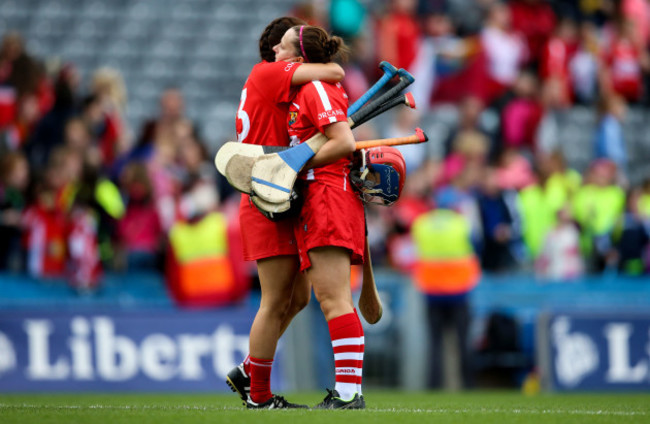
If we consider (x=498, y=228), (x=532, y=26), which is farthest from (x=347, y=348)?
(x=532, y=26)

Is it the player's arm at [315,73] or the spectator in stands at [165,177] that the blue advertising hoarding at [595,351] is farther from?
the player's arm at [315,73]

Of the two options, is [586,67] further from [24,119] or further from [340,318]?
[340,318]

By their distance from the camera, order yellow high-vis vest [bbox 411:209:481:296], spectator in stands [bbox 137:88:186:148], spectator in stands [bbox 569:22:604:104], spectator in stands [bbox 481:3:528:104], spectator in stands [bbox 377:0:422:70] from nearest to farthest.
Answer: yellow high-vis vest [bbox 411:209:481:296] → spectator in stands [bbox 137:88:186:148] → spectator in stands [bbox 377:0:422:70] → spectator in stands [bbox 481:3:528:104] → spectator in stands [bbox 569:22:604:104]

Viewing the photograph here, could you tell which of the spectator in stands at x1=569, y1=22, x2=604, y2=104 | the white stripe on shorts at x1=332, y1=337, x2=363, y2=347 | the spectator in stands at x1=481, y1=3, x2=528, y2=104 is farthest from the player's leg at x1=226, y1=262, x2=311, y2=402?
the spectator in stands at x1=569, y1=22, x2=604, y2=104

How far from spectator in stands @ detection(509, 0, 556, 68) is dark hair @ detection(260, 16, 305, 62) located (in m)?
11.8

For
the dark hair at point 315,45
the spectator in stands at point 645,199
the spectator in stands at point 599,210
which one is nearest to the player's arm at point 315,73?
the dark hair at point 315,45

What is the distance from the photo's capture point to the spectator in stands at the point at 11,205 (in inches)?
487

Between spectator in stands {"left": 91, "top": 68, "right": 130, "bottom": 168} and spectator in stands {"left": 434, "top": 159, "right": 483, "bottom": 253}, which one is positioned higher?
spectator in stands {"left": 91, "top": 68, "right": 130, "bottom": 168}

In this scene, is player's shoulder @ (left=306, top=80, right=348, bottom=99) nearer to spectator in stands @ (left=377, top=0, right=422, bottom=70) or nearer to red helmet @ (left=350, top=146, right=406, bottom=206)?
red helmet @ (left=350, top=146, right=406, bottom=206)

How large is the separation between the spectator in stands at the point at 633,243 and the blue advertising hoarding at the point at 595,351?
1798 mm

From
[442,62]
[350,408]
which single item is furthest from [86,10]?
[350,408]

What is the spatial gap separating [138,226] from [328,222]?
654 cm

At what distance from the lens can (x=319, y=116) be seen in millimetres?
6449

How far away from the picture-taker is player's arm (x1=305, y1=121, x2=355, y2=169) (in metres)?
6.47
